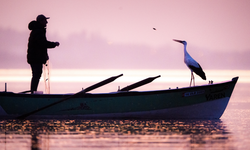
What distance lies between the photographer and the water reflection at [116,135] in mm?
8641

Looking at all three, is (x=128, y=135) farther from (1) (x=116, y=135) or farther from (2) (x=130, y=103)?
(2) (x=130, y=103)

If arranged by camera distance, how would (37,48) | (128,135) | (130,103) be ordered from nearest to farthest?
1. (128,135)
2. (130,103)
3. (37,48)

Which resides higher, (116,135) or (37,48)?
(37,48)

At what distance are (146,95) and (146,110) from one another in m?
0.49

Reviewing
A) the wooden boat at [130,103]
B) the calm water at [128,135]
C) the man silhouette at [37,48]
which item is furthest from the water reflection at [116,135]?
the man silhouette at [37,48]

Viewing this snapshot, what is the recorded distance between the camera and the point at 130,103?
14.0 m

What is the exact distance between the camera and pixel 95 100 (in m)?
14.1

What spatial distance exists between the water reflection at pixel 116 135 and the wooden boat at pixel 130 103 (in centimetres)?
85

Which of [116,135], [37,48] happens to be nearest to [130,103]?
[37,48]

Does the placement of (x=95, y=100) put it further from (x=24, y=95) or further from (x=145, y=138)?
(x=145, y=138)

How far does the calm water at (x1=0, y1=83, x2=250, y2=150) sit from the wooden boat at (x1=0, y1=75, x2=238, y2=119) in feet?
2.55

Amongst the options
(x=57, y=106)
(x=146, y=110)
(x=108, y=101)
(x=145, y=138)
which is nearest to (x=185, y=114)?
(x=146, y=110)

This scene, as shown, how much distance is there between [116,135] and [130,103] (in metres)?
3.95

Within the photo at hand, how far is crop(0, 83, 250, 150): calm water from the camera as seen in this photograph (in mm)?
8609
